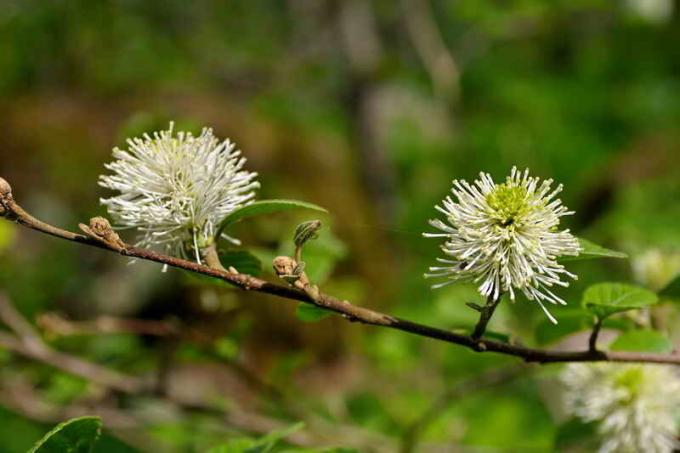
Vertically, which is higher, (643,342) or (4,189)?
(643,342)

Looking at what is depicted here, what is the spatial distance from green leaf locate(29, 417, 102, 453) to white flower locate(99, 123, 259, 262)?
0.15m

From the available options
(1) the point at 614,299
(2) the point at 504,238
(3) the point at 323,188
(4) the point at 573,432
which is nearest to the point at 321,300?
(2) the point at 504,238

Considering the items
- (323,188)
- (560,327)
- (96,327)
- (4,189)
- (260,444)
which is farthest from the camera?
(323,188)

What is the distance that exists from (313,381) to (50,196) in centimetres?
156

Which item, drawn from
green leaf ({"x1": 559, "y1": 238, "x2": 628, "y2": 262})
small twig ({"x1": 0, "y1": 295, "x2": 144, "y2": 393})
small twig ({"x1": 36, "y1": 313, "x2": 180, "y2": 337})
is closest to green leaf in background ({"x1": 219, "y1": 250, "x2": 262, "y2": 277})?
green leaf ({"x1": 559, "y1": 238, "x2": 628, "y2": 262})

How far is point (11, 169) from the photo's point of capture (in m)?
3.42

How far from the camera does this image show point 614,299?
571mm

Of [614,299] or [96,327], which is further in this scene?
[96,327]

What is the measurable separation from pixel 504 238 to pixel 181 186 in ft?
0.88

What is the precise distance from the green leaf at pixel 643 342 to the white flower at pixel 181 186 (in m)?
0.39

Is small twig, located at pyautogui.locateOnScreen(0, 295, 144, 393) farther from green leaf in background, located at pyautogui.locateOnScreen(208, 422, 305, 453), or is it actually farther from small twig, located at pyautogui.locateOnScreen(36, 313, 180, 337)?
green leaf in background, located at pyautogui.locateOnScreen(208, 422, 305, 453)

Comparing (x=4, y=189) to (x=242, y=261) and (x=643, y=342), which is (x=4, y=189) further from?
(x=643, y=342)

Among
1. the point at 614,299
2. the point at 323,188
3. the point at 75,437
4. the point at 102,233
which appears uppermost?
the point at 323,188

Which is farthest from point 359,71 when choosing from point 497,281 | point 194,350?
point 497,281
